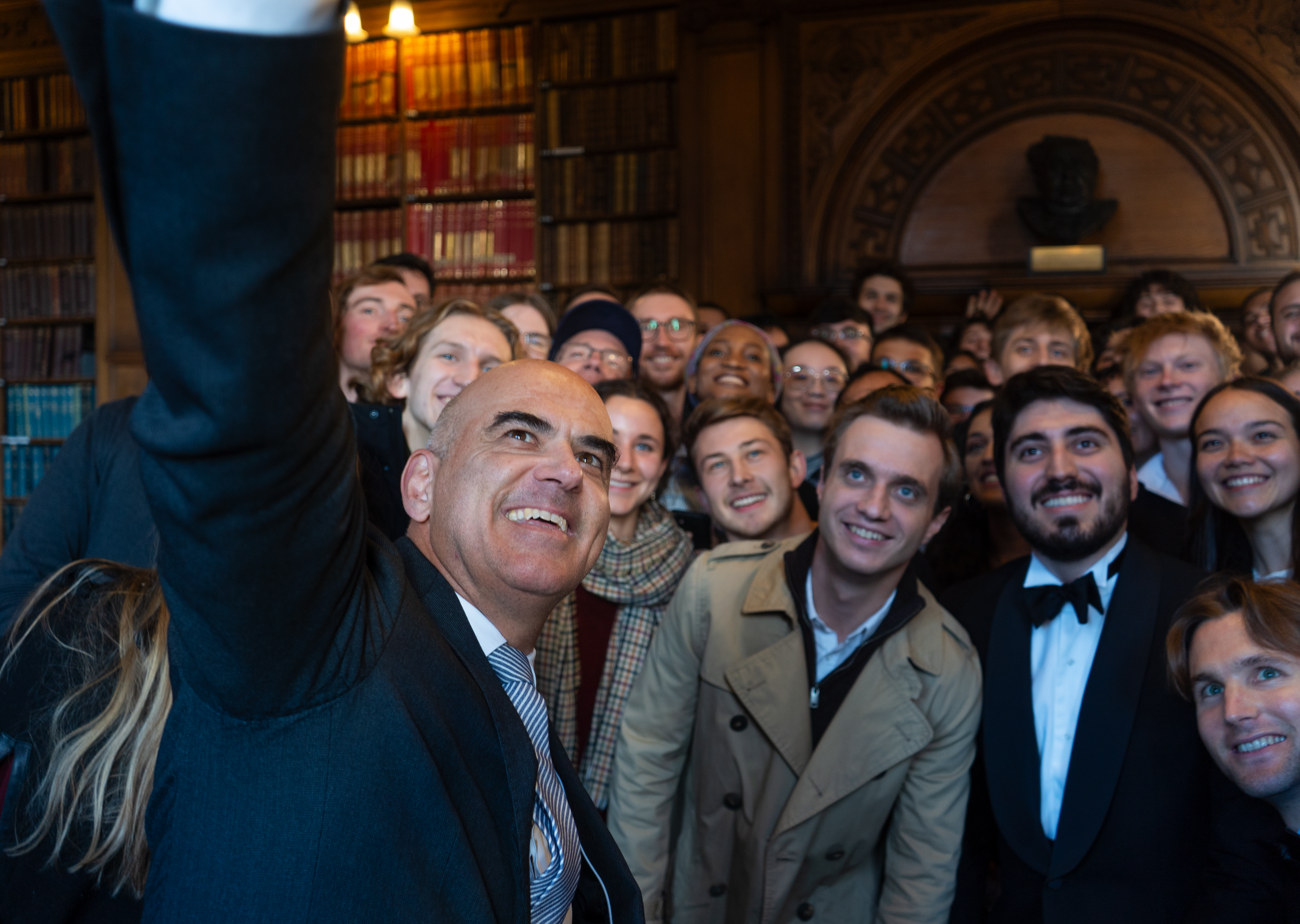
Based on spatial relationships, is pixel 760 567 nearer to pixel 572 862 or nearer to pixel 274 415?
pixel 572 862

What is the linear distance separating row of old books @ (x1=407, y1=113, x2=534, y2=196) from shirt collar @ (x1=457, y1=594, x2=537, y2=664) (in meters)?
5.18

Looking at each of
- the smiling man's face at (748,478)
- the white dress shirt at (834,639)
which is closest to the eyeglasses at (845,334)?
the smiling man's face at (748,478)

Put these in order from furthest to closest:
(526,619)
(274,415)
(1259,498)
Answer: (1259,498)
(526,619)
(274,415)

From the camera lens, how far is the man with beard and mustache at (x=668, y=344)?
3539mm

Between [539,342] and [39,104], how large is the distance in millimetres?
5396

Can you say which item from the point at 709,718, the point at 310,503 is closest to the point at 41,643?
the point at 310,503

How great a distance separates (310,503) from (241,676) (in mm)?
140

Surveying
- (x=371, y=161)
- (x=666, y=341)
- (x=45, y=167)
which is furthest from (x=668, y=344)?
(x=45, y=167)

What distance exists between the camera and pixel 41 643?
1.12 meters

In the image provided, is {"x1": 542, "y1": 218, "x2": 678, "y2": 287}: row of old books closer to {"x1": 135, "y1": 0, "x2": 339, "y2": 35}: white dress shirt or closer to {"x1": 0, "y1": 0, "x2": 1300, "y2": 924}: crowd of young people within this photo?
{"x1": 0, "y1": 0, "x2": 1300, "y2": 924}: crowd of young people

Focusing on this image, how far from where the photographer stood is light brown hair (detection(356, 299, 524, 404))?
2322mm

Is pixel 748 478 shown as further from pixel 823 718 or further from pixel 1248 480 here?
pixel 1248 480

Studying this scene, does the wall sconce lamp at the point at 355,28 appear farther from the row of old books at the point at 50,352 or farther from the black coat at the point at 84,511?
the black coat at the point at 84,511

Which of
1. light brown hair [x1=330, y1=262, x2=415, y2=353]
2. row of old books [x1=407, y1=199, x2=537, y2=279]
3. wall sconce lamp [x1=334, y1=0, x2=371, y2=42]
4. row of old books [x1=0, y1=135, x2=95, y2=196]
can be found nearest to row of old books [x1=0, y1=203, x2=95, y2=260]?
row of old books [x1=0, y1=135, x2=95, y2=196]
